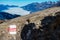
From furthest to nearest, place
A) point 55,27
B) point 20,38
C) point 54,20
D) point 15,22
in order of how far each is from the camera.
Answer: point 15,22, point 20,38, point 54,20, point 55,27

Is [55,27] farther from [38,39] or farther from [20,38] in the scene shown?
[20,38]

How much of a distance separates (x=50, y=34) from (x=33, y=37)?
8.55 ft

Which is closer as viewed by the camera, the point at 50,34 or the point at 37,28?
the point at 50,34

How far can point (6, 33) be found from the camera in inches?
963

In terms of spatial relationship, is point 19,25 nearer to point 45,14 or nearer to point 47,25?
point 45,14

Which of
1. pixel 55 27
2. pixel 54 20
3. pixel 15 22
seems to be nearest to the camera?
pixel 55 27

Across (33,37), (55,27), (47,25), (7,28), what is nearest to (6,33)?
(7,28)

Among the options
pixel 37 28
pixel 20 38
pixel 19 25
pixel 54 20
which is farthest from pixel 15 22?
pixel 54 20

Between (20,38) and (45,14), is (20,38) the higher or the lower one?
the lower one

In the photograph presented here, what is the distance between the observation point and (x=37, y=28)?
74.1 feet

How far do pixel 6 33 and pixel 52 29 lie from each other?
20.2 ft

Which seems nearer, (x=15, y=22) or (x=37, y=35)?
(x=37, y=35)

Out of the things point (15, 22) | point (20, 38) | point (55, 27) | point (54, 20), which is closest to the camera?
point (55, 27)

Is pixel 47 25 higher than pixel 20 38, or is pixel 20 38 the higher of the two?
pixel 47 25
